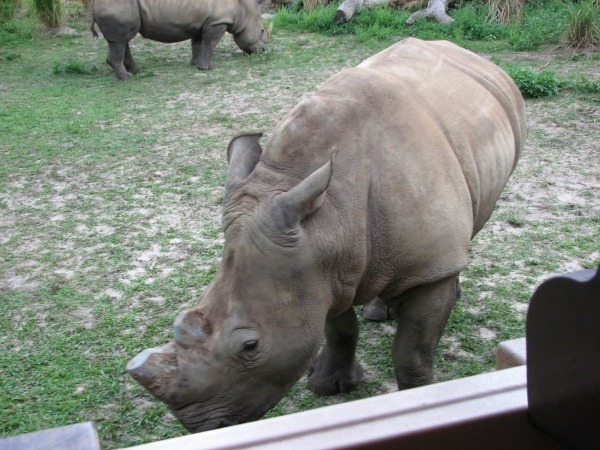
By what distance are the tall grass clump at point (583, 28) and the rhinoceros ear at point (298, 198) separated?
28.3 ft

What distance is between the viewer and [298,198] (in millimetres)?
2457

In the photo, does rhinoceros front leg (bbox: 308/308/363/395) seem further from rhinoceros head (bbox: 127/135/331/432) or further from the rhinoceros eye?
the rhinoceros eye

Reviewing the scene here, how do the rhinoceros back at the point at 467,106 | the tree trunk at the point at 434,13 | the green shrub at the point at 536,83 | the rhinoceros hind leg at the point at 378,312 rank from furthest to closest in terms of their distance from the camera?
the tree trunk at the point at 434,13, the green shrub at the point at 536,83, the rhinoceros hind leg at the point at 378,312, the rhinoceros back at the point at 467,106

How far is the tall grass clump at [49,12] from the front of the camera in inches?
496

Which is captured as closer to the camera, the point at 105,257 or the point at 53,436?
the point at 53,436

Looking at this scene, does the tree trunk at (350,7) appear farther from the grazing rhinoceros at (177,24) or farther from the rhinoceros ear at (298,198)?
the rhinoceros ear at (298,198)

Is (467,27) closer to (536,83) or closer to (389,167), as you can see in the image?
(536,83)

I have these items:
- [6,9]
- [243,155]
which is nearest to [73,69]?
[6,9]

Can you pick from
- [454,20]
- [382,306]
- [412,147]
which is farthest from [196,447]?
[454,20]

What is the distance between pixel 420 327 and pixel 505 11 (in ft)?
31.7

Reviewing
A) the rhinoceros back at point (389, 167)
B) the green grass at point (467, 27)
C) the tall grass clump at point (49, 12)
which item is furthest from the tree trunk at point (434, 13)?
the rhinoceros back at point (389, 167)

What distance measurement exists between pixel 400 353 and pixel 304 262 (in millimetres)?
844

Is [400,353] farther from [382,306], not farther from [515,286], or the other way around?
[515,286]

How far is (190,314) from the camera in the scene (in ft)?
8.12
